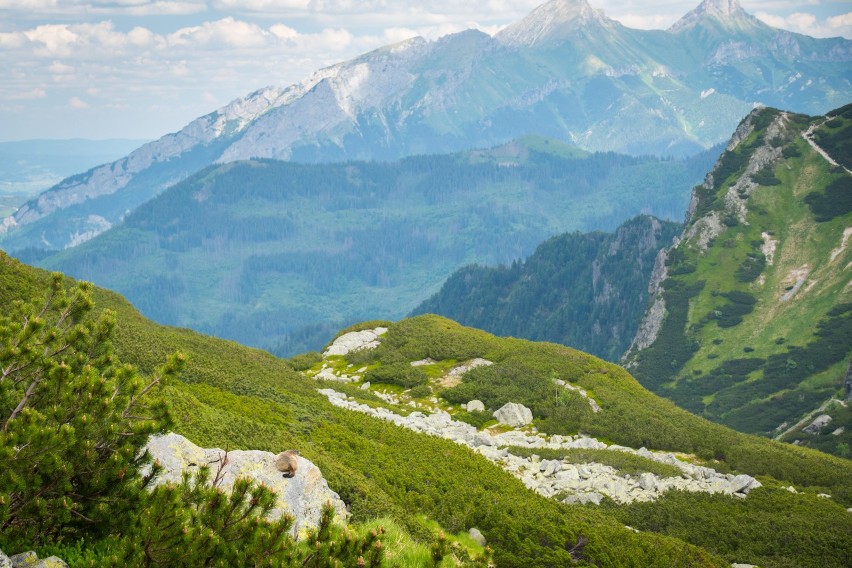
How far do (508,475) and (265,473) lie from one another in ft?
46.8

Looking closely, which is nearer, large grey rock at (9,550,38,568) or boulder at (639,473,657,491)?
large grey rock at (9,550,38,568)

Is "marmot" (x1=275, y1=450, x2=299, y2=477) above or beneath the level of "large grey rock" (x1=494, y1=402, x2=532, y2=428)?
beneath

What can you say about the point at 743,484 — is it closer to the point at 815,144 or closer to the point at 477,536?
the point at 477,536

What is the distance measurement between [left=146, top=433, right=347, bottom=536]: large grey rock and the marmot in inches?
4.8

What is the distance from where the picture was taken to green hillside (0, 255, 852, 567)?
22047mm

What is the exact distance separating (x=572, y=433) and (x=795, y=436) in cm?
6388

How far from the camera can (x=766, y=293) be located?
547 feet

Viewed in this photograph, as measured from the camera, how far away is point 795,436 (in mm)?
93062

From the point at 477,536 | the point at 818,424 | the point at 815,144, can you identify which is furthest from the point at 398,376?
the point at 815,144

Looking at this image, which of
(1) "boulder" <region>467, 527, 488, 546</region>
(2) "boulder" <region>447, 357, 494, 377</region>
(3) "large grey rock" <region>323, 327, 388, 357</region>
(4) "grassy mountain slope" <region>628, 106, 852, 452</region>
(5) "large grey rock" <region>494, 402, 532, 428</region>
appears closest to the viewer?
(1) "boulder" <region>467, 527, 488, 546</region>

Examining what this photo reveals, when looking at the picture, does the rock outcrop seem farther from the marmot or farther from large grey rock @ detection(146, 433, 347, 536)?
the marmot

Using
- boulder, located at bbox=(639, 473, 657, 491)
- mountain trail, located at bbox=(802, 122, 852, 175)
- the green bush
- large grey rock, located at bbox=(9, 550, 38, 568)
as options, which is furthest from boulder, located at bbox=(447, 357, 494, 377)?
mountain trail, located at bbox=(802, 122, 852, 175)

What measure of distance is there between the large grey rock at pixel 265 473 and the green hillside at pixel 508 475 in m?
0.79

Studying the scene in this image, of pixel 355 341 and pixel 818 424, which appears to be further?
pixel 818 424
